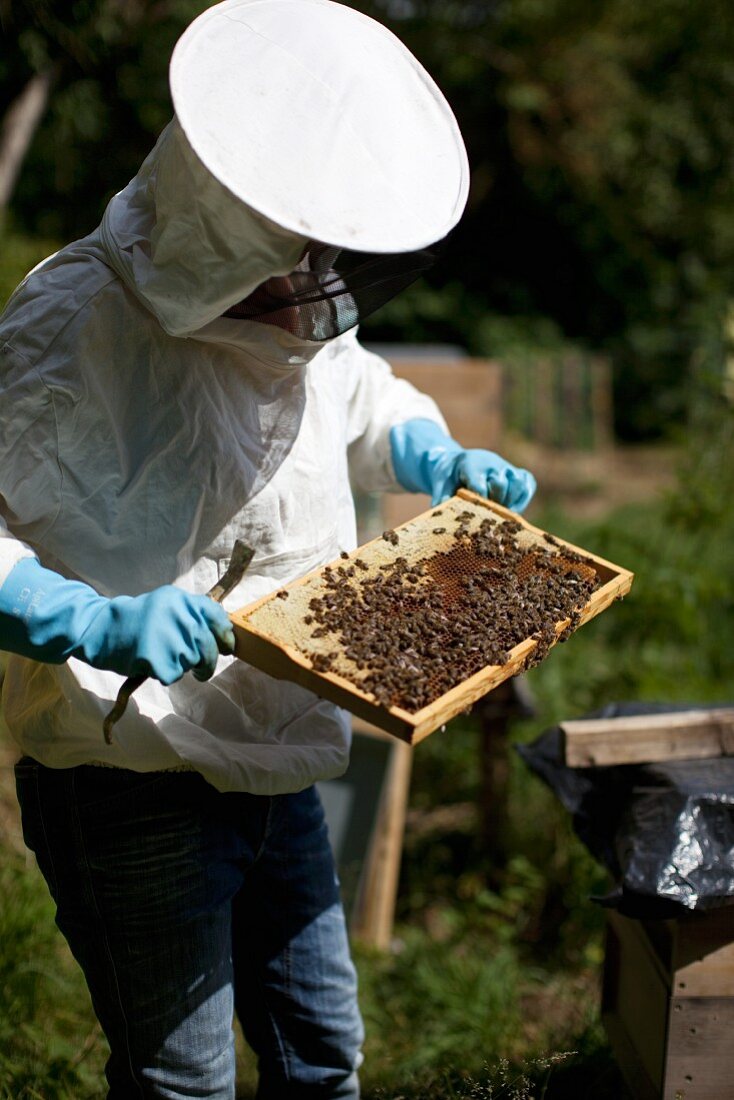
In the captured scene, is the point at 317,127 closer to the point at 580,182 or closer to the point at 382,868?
the point at 382,868

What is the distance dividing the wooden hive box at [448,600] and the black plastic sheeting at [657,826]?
603 mm

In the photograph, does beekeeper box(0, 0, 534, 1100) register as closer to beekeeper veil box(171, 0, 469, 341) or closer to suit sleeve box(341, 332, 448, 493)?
beekeeper veil box(171, 0, 469, 341)

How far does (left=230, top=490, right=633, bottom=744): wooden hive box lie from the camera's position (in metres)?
1.97

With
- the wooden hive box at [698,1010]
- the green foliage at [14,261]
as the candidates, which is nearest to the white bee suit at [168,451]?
the wooden hive box at [698,1010]

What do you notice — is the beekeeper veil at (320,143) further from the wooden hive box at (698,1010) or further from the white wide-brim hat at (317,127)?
the wooden hive box at (698,1010)

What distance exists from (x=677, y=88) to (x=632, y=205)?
5.85ft

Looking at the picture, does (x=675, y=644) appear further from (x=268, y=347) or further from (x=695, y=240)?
(x=695, y=240)

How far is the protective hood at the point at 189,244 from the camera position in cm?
185

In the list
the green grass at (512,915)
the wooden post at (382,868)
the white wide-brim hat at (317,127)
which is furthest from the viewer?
the wooden post at (382,868)

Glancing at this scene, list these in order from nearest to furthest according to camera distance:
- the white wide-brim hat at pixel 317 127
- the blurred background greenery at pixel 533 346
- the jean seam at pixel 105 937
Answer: the white wide-brim hat at pixel 317 127 → the jean seam at pixel 105 937 → the blurred background greenery at pixel 533 346

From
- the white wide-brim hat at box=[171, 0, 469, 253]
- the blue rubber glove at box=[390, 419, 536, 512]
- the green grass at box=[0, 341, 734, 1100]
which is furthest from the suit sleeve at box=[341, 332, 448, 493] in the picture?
the green grass at box=[0, 341, 734, 1100]

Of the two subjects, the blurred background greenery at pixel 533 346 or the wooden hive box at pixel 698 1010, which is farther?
the blurred background greenery at pixel 533 346

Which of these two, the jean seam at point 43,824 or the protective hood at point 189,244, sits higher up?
the protective hood at point 189,244

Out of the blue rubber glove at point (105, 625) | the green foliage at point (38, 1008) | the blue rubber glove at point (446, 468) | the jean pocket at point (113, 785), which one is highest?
the blue rubber glove at point (105, 625)
